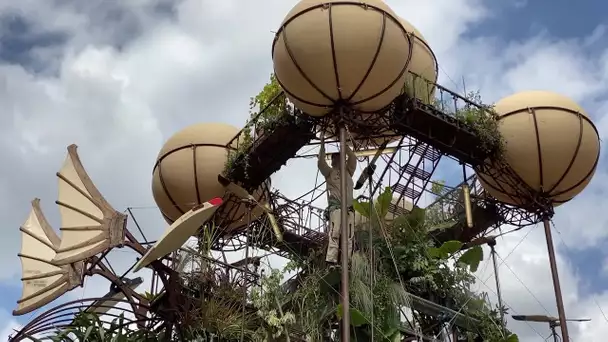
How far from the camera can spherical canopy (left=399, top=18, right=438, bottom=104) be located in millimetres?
15875

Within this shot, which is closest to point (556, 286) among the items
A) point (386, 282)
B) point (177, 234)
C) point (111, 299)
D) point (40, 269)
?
point (386, 282)

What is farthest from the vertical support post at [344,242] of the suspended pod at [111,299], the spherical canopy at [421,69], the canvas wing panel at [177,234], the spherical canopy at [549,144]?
the spherical canopy at [549,144]

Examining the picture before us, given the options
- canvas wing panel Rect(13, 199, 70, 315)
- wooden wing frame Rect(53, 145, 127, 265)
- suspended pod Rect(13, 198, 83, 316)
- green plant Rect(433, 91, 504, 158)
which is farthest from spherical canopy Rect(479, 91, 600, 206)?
canvas wing panel Rect(13, 199, 70, 315)

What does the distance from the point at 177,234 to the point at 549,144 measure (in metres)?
8.22

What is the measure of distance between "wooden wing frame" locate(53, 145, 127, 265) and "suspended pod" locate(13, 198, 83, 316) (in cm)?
50

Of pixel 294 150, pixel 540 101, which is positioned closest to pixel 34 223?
pixel 294 150

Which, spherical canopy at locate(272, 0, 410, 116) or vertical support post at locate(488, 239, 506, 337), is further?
vertical support post at locate(488, 239, 506, 337)

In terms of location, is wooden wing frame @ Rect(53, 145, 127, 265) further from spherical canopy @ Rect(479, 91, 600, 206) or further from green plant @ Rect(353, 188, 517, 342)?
spherical canopy @ Rect(479, 91, 600, 206)

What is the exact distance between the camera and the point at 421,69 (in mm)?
17703

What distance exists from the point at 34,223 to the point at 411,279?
834cm

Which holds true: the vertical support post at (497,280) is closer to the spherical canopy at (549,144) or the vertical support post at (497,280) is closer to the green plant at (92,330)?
the spherical canopy at (549,144)

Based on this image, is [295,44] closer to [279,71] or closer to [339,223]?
[279,71]

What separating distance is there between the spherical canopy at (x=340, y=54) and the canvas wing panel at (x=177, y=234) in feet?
8.64

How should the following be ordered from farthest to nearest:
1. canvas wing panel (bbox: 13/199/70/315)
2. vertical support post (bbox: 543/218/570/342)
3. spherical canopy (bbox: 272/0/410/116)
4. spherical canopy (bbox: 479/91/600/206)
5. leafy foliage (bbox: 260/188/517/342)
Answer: spherical canopy (bbox: 479/91/600/206), vertical support post (bbox: 543/218/570/342), canvas wing panel (bbox: 13/199/70/315), leafy foliage (bbox: 260/188/517/342), spherical canopy (bbox: 272/0/410/116)
